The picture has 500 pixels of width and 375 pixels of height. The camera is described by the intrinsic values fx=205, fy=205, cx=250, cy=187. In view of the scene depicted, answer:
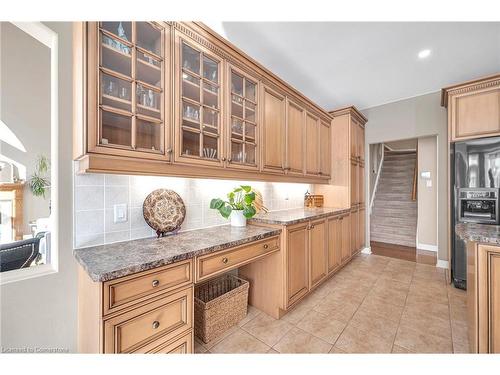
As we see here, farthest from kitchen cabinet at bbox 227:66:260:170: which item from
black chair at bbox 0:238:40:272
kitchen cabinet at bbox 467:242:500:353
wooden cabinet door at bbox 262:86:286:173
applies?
kitchen cabinet at bbox 467:242:500:353

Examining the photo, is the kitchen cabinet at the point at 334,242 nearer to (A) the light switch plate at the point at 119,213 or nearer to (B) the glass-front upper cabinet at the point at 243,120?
(B) the glass-front upper cabinet at the point at 243,120

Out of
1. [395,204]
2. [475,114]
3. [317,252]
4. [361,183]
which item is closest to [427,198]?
[395,204]

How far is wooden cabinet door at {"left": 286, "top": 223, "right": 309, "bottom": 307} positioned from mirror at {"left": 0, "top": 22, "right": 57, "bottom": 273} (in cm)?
176

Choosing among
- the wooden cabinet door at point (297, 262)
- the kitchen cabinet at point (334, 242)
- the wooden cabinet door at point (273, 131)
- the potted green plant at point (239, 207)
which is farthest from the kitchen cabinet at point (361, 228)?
the potted green plant at point (239, 207)

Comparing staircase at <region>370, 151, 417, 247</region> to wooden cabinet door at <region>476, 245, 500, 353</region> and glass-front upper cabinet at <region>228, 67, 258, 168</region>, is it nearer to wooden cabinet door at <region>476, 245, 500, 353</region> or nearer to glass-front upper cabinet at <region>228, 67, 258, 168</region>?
wooden cabinet door at <region>476, 245, 500, 353</region>

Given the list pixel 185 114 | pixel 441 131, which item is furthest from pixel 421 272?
pixel 185 114

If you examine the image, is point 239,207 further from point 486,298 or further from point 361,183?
point 361,183

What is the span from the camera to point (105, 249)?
1.22 m

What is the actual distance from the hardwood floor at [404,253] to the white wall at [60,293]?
412cm

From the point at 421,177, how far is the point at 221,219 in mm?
4038

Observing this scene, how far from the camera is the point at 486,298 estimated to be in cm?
118

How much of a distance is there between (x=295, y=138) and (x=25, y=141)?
2.40 m

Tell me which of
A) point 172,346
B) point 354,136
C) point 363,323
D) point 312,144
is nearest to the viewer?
point 172,346
